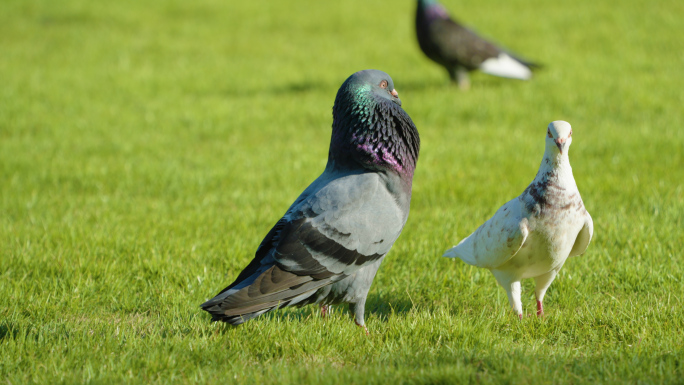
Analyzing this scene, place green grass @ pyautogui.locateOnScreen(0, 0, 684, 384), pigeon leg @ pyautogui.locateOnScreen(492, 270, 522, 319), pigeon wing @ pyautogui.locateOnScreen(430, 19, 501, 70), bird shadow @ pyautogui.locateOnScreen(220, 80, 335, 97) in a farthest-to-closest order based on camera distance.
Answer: bird shadow @ pyautogui.locateOnScreen(220, 80, 335, 97), pigeon wing @ pyautogui.locateOnScreen(430, 19, 501, 70), pigeon leg @ pyautogui.locateOnScreen(492, 270, 522, 319), green grass @ pyautogui.locateOnScreen(0, 0, 684, 384)

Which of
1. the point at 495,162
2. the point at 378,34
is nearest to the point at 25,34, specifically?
the point at 378,34

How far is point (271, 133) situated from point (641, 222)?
496cm

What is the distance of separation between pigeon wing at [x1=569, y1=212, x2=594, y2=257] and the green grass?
370 mm

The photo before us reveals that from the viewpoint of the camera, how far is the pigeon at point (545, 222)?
3.52 m

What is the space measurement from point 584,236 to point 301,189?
3.56m

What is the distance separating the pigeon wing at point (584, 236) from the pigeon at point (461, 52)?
6.65 metres

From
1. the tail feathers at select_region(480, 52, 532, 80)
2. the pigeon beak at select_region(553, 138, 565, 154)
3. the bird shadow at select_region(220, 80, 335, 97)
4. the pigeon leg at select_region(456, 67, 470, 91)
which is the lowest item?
the pigeon beak at select_region(553, 138, 565, 154)

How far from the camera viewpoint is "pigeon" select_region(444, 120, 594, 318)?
3521 mm

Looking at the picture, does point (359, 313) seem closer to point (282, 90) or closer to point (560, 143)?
point (560, 143)

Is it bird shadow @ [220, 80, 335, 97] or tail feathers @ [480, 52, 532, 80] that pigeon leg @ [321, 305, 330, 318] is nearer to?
bird shadow @ [220, 80, 335, 97]

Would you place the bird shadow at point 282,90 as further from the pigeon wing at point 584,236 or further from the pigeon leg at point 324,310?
the pigeon wing at point 584,236

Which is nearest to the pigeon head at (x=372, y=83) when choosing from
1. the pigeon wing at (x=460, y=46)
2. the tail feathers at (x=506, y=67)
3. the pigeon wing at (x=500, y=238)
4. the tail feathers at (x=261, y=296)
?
the pigeon wing at (x=500, y=238)

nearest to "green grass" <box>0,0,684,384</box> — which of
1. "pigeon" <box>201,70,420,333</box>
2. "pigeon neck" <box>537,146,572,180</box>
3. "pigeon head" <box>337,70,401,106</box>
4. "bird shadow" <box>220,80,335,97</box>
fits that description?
"bird shadow" <box>220,80,335,97</box>

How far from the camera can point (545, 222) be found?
11.5ft
